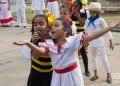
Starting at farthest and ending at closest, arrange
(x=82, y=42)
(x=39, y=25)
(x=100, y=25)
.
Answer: (x=100, y=25) < (x=39, y=25) < (x=82, y=42)

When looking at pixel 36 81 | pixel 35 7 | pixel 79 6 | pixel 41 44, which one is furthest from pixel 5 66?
pixel 35 7

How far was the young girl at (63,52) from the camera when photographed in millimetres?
4215

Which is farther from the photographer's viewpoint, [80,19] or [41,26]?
[80,19]

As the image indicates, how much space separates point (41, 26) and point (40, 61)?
428 mm

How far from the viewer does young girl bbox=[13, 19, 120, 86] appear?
421 cm

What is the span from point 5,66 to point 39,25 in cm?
396

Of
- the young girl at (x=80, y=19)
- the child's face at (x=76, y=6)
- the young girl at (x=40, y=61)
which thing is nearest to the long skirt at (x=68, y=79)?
the young girl at (x=40, y=61)

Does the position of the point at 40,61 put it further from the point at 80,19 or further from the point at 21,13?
the point at 21,13

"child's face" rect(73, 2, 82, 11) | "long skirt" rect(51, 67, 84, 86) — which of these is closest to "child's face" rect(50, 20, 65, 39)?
"long skirt" rect(51, 67, 84, 86)

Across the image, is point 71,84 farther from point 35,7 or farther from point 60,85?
point 35,7

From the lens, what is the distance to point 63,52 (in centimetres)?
422

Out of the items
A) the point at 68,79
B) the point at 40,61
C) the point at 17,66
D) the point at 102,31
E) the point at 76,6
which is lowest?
the point at 17,66

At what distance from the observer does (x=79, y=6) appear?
7699 millimetres

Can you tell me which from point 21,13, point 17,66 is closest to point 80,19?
point 17,66
